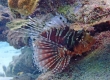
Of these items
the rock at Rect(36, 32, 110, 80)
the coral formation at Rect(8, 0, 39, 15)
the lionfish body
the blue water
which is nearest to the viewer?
the rock at Rect(36, 32, 110, 80)

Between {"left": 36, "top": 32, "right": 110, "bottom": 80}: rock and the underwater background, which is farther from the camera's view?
the underwater background

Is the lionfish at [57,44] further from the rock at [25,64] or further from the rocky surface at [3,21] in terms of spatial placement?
the rock at [25,64]

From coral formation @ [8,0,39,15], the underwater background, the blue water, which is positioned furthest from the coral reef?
the blue water

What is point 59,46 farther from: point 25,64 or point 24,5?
point 25,64

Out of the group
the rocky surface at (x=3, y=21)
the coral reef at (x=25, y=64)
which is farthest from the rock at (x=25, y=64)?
the rocky surface at (x=3, y=21)

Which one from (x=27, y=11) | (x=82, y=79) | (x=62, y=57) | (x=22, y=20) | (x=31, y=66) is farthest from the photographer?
(x=31, y=66)

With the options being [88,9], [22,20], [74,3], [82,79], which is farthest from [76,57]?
[22,20]

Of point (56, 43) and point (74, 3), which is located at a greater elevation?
point (74, 3)

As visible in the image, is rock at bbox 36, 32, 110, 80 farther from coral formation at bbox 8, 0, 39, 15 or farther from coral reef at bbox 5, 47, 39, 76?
coral reef at bbox 5, 47, 39, 76

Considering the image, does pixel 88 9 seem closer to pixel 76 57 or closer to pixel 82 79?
pixel 76 57
